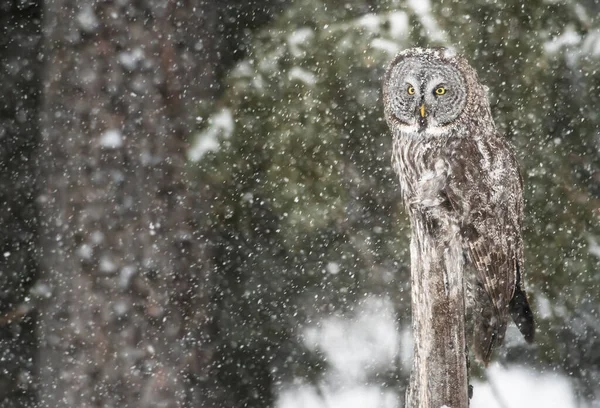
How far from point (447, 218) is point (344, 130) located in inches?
78.9

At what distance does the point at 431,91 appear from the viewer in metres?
2.88

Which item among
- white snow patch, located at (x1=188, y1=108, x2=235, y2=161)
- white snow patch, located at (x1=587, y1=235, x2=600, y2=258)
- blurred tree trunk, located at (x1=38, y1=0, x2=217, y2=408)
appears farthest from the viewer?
white snow patch, located at (x1=587, y1=235, x2=600, y2=258)

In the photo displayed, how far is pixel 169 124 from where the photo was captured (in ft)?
11.3

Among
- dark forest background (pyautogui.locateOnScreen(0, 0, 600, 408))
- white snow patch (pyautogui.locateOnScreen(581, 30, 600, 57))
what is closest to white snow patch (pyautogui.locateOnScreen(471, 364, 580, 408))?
dark forest background (pyautogui.locateOnScreen(0, 0, 600, 408))

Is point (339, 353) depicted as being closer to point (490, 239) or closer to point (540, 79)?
point (540, 79)

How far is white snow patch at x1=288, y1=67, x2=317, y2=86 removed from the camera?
165 inches

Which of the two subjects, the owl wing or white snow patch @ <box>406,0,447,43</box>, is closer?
the owl wing

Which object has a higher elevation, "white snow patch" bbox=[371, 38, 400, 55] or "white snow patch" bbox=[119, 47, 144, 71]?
"white snow patch" bbox=[371, 38, 400, 55]

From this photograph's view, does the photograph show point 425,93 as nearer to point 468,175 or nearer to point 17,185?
point 468,175

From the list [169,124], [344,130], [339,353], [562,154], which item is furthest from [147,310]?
[562,154]

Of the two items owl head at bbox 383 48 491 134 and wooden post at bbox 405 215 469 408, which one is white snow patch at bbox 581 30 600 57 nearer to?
owl head at bbox 383 48 491 134

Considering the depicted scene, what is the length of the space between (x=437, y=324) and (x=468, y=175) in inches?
21.0

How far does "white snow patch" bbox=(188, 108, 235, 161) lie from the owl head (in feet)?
4.21

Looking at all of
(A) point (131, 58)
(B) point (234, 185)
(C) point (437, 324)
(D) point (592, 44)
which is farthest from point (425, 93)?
(D) point (592, 44)
